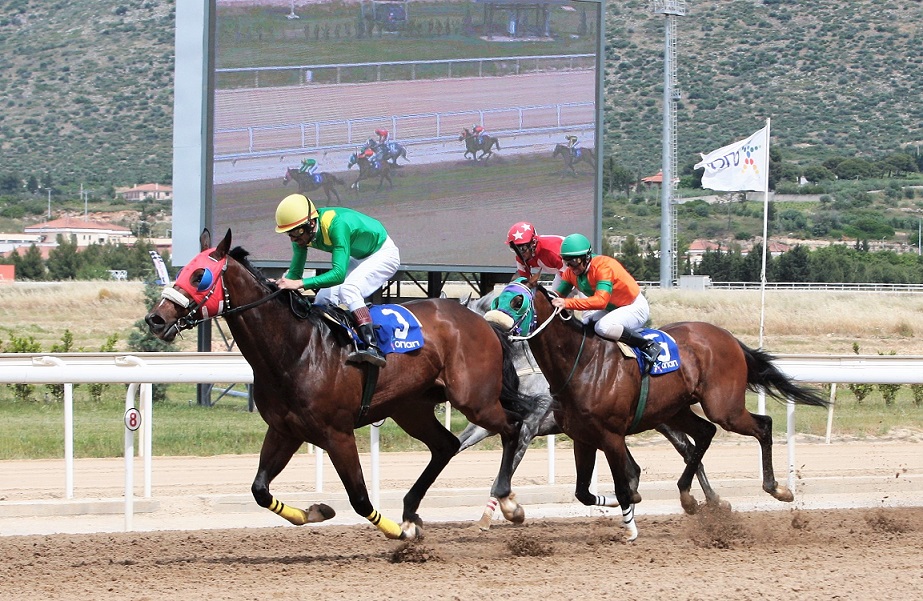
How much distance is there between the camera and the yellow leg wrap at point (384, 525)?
625 cm

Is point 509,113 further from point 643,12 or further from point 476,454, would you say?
point 643,12

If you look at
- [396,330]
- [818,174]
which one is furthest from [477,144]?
[818,174]

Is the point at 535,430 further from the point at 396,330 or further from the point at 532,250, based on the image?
the point at 396,330

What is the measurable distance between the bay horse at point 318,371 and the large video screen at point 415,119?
9235mm

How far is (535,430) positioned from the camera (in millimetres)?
7461

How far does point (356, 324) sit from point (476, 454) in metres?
5.14

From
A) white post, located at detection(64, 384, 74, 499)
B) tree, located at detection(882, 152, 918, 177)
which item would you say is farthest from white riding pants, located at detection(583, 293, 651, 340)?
tree, located at detection(882, 152, 918, 177)

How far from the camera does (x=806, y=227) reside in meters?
65.9

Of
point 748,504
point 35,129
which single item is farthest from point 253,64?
point 35,129

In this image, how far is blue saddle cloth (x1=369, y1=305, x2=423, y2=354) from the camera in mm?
6473

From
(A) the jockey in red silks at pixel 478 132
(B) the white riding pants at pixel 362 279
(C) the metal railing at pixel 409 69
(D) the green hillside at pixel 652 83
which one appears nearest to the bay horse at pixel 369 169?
(C) the metal railing at pixel 409 69

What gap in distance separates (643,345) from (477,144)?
384 inches

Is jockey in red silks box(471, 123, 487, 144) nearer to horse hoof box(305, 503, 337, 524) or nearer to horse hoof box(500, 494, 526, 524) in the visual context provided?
horse hoof box(500, 494, 526, 524)

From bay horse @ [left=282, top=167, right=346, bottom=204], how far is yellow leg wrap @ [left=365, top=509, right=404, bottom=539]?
1000 centimetres
